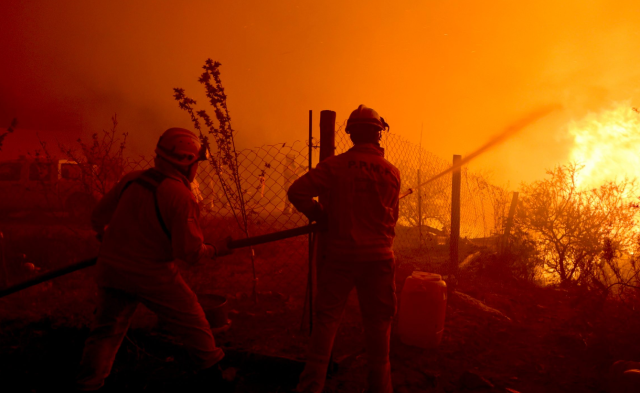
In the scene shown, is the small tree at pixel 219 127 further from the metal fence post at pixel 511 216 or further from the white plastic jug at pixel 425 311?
the metal fence post at pixel 511 216

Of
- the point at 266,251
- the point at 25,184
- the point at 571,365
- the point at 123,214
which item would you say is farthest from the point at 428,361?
the point at 25,184

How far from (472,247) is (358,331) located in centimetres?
538

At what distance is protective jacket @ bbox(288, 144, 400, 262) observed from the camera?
2617mm

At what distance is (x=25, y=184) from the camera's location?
35.7 feet

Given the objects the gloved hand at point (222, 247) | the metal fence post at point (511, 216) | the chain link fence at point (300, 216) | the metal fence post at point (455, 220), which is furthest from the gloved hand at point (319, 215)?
the metal fence post at point (511, 216)

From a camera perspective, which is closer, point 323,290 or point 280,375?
point 323,290

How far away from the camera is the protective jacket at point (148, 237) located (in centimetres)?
230

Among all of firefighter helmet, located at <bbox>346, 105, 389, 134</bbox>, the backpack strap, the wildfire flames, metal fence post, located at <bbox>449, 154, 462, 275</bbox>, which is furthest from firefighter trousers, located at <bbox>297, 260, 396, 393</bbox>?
the wildfire flames

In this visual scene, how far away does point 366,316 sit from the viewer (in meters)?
2.73

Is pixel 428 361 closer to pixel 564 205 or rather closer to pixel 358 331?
pixel 358 331

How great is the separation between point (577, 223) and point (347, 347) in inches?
200

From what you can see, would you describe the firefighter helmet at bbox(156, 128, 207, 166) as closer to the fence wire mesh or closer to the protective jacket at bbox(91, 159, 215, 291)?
the protective jacket at bbox(91, 159, 215, 291)

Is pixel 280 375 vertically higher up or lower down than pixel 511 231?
lower down

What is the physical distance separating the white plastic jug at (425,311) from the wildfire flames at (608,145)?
5.05 metres
